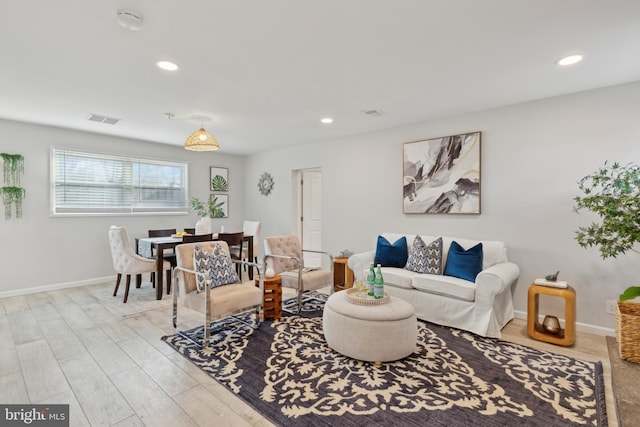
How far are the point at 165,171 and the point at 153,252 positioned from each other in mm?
2045

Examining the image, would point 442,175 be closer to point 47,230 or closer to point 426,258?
point 426,258

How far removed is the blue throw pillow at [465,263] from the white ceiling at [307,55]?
1653mm

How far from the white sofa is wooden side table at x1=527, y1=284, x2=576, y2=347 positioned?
247 millimetres

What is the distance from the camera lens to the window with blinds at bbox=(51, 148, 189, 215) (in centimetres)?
470

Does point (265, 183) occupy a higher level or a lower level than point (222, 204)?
higher

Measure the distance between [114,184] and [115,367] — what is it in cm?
374

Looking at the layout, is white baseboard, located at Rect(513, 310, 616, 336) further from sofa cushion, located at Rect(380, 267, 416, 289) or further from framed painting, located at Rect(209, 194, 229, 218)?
framed painting, located at Rect(209, 194, 229, 218)

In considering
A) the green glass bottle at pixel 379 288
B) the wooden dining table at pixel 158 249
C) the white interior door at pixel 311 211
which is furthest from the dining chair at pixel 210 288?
the white interior door at pixel 311 211

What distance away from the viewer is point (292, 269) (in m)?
4.01

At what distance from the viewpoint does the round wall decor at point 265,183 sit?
6.42 m

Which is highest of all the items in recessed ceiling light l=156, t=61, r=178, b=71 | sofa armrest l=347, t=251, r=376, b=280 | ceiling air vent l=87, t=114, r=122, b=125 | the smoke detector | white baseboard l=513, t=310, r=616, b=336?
recessed ceiling light l=156, t=61, r=178, b=71

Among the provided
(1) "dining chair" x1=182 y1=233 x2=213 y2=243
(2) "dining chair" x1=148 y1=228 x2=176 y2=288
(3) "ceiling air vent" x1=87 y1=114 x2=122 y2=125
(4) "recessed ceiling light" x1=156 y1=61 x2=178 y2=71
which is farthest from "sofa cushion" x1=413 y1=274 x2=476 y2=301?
(3) "ceiling air vent" x1=87 y1=114 x2=122 y2=125

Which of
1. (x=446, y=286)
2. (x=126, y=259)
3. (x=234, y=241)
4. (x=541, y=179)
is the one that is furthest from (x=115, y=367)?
(x=541, y=179)

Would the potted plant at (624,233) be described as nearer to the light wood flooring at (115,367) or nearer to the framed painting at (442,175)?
the light wood flooring at (115,367)
